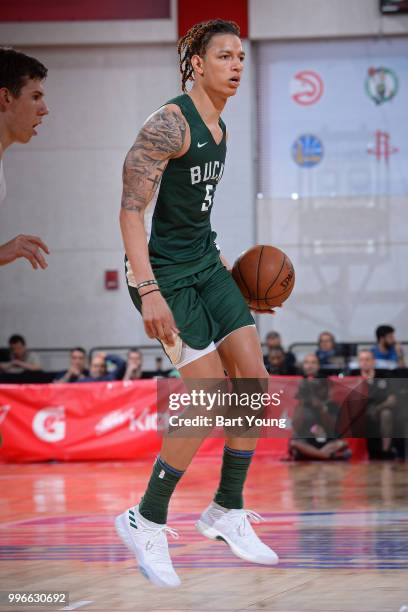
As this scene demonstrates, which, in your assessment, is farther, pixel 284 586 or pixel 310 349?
pixel 310 349

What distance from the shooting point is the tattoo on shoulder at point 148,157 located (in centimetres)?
382

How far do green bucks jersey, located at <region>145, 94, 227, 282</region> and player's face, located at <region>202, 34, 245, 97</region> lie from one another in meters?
0.14

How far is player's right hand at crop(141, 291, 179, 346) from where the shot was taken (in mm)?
3656

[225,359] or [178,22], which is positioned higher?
[178,22]

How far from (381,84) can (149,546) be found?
1142cm

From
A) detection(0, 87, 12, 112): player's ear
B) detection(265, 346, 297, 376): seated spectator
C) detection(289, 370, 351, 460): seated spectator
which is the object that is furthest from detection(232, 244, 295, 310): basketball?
detection(265, 346, 297, 376): seated spectator

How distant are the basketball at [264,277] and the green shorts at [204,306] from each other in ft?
0.79

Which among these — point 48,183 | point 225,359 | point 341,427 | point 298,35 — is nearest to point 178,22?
point 298,35

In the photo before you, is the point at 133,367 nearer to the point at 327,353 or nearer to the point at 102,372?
the point at 102,372

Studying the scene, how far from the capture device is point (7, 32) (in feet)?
46.6

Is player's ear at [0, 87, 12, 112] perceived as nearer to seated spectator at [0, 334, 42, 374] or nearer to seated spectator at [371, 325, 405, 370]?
seated spectator at [371, 325, 405, 370]

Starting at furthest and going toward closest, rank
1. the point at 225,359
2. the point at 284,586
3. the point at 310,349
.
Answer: the point at 310,349
the point at 225,359
the point at 284,586

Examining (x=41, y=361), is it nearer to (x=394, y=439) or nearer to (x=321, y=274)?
(x=321, y=274)

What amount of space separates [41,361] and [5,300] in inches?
43.9
